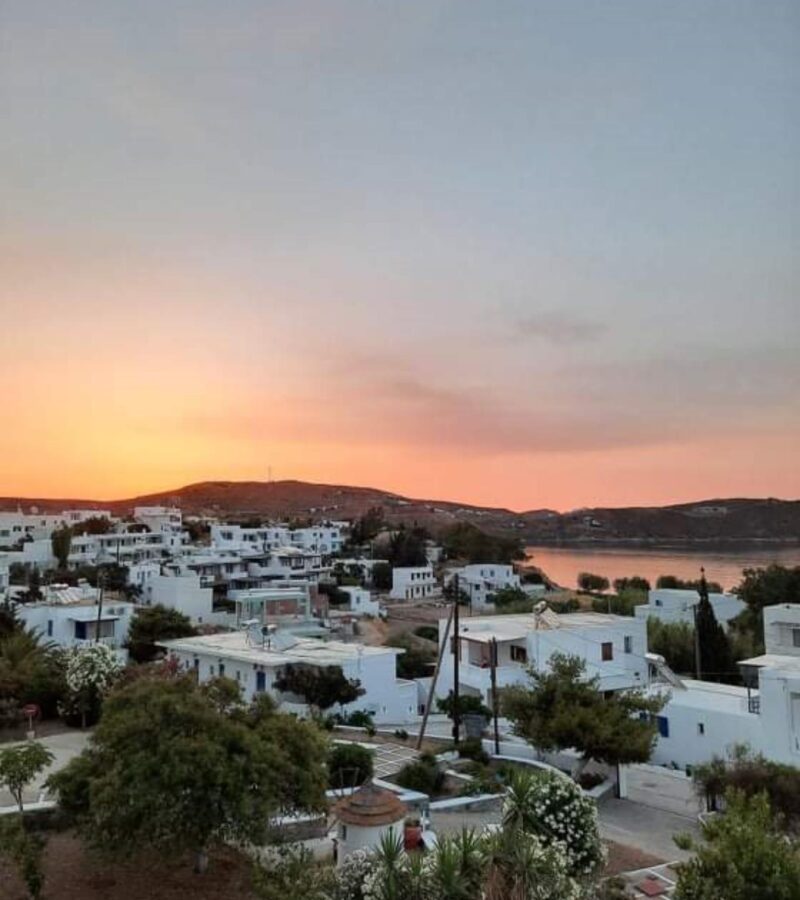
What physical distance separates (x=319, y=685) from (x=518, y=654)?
7552 mm

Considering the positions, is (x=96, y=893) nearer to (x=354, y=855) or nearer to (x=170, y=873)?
(x=170, y=873)

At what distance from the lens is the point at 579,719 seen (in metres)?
18.2

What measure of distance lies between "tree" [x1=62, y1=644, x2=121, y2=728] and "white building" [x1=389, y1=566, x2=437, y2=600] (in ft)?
155

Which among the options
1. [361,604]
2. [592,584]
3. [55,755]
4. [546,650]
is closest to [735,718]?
[546,650]

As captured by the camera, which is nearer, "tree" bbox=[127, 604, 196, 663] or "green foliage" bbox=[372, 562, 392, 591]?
"tree" bbox=[127, 604, 196, 663]

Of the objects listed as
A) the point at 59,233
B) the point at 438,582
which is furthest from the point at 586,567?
the point at 59,233

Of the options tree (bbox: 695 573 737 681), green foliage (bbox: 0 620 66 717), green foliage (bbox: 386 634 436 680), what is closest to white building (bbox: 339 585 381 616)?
green foliage (bbox: 386 634 436 680)

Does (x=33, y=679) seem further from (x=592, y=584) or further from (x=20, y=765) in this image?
(x=592, y=584)

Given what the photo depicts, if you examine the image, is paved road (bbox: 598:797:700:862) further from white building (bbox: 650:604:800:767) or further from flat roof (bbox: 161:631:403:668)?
flat roof (bbox: 161:631:403:668)

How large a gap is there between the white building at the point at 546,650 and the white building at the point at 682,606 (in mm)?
15249

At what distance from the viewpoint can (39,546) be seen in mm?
63938

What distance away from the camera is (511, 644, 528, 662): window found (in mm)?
28172

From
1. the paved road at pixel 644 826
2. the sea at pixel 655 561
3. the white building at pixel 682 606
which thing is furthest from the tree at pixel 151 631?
the sea at pixel 655 561

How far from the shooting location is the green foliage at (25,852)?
1109 centimetres
